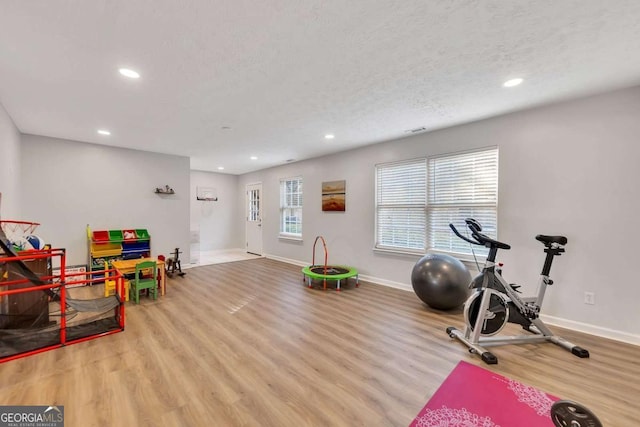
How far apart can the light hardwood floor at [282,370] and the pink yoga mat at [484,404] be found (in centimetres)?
8

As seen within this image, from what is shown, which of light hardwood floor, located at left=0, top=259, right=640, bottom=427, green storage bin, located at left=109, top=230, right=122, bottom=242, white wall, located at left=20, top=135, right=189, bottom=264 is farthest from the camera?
green storage bin, located at left=109, top=230, right=122, bottom=242

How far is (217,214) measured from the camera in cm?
870

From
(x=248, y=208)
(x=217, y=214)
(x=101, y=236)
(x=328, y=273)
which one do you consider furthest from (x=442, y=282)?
(x=217, y=214)

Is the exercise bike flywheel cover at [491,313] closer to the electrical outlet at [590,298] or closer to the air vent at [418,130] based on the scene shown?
the electrical outlet at [590,298]

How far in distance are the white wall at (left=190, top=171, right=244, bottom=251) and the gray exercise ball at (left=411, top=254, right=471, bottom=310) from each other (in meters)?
6.59

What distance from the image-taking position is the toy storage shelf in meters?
5.04

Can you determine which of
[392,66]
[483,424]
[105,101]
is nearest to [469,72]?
[392,66]

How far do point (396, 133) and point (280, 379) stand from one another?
3938 millimetres

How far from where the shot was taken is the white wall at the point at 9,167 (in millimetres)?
3389

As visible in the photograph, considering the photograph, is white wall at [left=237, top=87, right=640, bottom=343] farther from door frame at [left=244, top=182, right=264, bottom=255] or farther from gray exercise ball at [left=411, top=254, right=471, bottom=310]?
door frame at [left=244, top=182, right=264, bottom=255]

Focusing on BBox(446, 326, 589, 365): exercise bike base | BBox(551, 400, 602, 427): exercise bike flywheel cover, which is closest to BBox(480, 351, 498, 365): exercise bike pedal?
BBox(446, 326, 589, 365): exercise bike base

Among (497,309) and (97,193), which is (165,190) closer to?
(97,193)

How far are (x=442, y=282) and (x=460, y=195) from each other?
4.59 ft

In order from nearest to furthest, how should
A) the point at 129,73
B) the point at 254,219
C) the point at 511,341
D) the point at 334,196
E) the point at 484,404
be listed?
the point at 484,404 < the point at 129,73 < the point at 511,341 < the point at 334,196 < the point at 254,219
